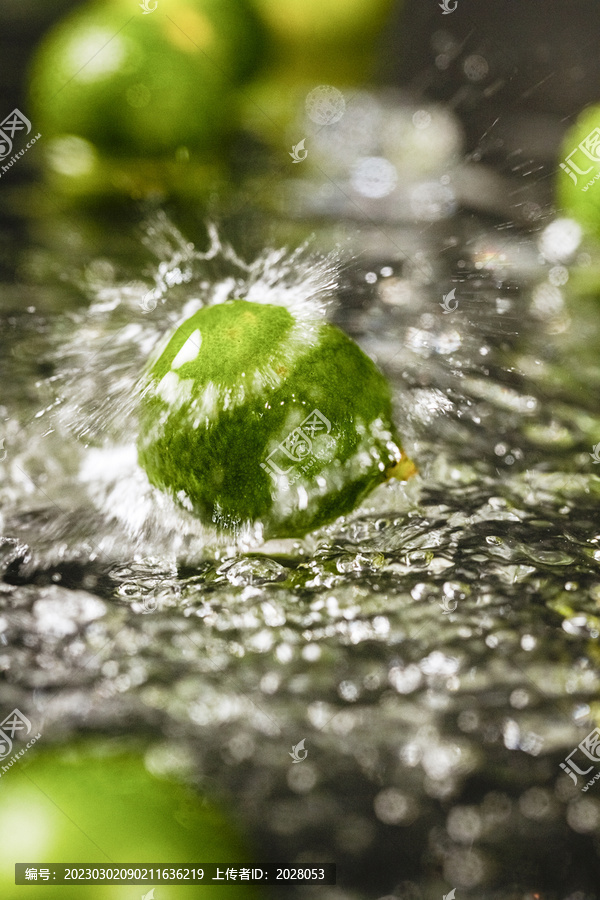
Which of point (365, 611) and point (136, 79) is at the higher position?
point (136, 79)

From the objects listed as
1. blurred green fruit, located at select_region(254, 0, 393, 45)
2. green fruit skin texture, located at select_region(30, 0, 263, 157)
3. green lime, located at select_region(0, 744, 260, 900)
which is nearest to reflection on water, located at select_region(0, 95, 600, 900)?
green lime, located at select_region(0, 744, 260, 900)

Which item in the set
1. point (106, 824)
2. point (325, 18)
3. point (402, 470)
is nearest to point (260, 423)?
point (402, 470)

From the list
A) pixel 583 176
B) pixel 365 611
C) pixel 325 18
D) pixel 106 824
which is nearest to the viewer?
pixel 106 824

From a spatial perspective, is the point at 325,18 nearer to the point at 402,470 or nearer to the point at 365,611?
the point at 402,470

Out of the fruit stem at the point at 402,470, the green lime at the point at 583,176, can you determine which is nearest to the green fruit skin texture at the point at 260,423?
the fruit stem at the point at 402,470

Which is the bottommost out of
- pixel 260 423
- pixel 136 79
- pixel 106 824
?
pixel 106 824

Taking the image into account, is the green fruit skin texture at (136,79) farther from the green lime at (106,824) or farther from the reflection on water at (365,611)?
the green lime at (106,824)

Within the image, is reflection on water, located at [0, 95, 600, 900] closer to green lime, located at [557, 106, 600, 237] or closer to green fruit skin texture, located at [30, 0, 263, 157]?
green lime, located at [557, 106, 600, 237]
